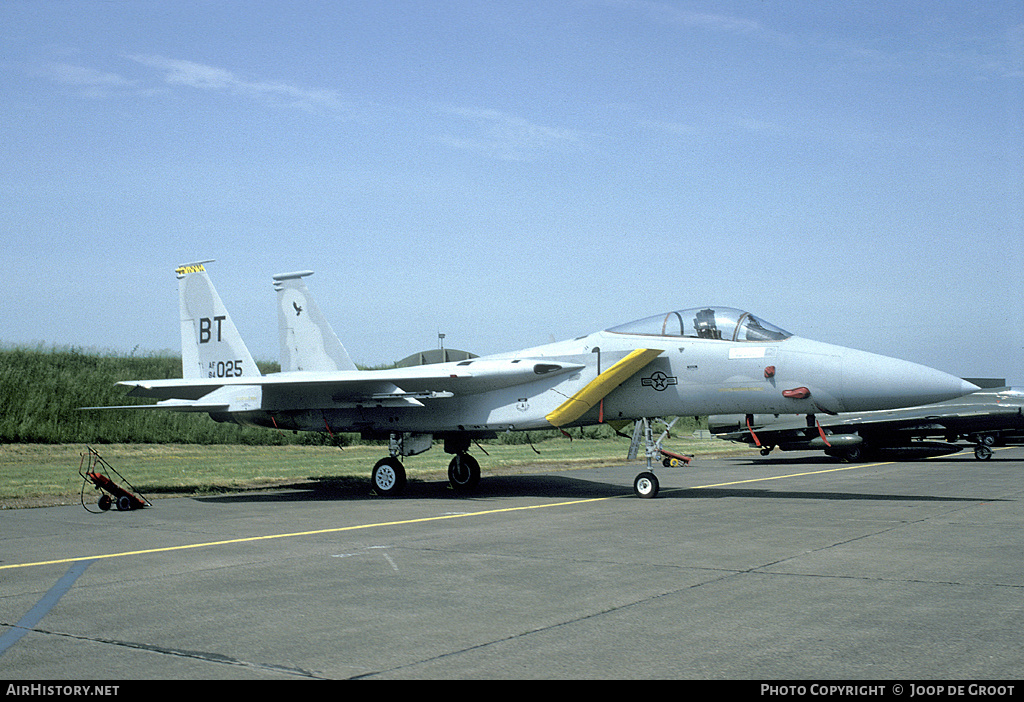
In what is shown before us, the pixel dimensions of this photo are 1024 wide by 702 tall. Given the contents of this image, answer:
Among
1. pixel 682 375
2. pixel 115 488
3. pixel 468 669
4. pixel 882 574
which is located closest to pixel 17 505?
pixel 115 488

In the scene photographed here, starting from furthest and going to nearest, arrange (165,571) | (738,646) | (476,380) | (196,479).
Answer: (196,479)
(476,380)
(165,571)
(738,646)

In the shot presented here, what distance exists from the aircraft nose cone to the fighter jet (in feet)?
0.05

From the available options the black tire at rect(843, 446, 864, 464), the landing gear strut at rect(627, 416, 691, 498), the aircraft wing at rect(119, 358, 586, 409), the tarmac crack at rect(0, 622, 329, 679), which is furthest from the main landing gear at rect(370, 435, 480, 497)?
the black tire at rect(843, 446, 864, 464)

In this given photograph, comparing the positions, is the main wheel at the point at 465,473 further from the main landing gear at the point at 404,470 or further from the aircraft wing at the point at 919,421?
the aircraft wing at the point at 919,421

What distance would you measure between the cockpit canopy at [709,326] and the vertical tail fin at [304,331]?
6.16 m

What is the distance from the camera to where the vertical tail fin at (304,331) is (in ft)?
54.3

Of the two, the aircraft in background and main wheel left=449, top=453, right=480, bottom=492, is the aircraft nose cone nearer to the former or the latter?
main wheel left=449, top=453, right=480, bottom=492

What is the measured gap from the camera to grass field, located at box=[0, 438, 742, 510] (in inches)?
586

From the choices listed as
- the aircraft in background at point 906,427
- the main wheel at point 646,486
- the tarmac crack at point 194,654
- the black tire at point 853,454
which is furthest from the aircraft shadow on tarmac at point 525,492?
the black tire at point 853,454

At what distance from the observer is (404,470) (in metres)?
14.9

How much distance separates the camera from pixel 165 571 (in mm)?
7039
